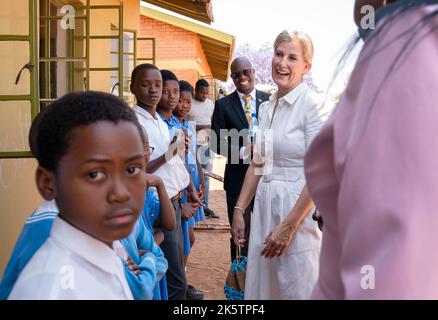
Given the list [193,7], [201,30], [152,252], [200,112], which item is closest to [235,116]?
[152,252]

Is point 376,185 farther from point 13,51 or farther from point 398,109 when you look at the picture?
point 13,51

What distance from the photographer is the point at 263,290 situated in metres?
2.76

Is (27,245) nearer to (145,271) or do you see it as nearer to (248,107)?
(145,271)

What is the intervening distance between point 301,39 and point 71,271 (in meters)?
2.06

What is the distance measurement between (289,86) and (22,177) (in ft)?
8.89

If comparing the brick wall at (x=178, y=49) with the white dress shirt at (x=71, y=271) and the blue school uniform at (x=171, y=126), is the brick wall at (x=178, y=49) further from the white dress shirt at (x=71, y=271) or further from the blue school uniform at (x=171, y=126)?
the white dress shirt at (x=71, y=271)

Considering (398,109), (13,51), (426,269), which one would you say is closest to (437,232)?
(426,269)

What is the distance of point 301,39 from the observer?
2.88m

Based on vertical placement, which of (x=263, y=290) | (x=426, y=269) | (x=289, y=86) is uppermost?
(x=289, y=86)

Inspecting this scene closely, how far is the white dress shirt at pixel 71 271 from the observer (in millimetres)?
1185

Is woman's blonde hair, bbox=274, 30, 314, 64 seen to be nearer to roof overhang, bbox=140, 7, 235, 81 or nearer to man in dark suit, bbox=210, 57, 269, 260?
man in dark suit, bbox=210, 57, 269, 260

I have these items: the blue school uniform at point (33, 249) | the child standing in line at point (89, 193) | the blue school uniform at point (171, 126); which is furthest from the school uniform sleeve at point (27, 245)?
the blue school uniform at point (171, 126)

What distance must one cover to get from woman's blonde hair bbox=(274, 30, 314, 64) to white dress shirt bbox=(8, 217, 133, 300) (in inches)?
74.7

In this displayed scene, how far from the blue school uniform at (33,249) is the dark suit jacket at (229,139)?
9.42 ft
